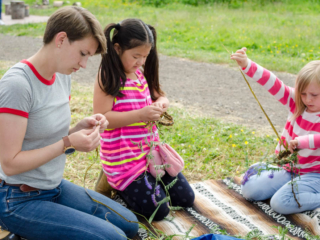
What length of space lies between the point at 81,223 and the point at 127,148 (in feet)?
2.47

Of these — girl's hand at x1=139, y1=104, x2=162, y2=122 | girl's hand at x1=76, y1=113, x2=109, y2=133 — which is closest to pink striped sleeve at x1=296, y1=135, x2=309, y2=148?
girl's hand at x1=139, y1=104, x2=162, y2=122

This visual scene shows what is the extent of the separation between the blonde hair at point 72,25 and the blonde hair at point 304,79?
154cm

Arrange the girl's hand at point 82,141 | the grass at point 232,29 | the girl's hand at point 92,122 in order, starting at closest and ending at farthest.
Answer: the girl's hand at point 82,141, the girl's hand at point 92,122, the grass at point 232,29

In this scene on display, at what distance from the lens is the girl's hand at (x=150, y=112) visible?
8.10ft

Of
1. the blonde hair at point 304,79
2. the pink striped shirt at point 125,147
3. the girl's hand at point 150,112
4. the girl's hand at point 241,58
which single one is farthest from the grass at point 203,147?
the girl's hand at point 241,58

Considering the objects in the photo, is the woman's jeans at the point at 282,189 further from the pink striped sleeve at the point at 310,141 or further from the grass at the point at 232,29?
the grass at the point at 232,29

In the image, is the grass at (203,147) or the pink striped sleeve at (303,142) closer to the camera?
the pink striped sleeve at (303,142)

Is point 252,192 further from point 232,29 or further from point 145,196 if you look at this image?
point 232,29

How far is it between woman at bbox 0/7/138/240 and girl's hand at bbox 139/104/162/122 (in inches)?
20.2

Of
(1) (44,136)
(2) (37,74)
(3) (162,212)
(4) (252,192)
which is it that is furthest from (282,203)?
(2) (37,74)

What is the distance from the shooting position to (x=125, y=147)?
2602 mm

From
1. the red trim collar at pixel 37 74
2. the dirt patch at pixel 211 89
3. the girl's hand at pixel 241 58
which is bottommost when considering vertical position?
the dirt patch at pixel 211 89

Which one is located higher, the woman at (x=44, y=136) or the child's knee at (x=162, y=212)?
the woman at (x=44, y=136)

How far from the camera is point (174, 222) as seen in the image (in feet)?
8.57
